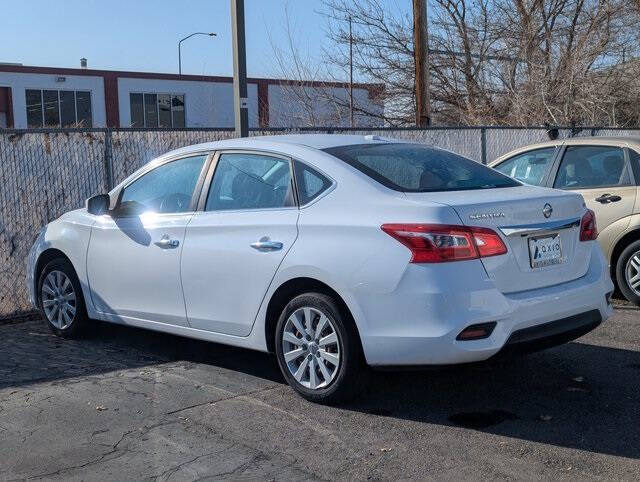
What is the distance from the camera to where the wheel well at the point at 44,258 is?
23.9 feet

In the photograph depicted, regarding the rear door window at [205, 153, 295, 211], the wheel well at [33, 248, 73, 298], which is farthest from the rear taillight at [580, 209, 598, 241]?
the wheel well at [33, 248, 73, 298]

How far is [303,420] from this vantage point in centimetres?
510

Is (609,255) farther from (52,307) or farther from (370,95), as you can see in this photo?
(370,95)

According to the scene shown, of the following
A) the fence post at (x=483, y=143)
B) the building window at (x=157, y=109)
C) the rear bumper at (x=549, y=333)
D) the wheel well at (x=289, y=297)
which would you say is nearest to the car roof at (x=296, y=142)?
the wheel well at (x=289, y=297)

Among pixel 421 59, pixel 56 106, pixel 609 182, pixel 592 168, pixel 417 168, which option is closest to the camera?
pixel 417 168

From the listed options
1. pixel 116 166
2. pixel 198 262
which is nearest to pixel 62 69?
pixel 116 166

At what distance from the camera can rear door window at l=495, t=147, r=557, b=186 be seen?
347 inches

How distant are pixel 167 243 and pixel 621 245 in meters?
4.42

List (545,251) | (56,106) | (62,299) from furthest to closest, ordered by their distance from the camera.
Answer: (56,106)
(62,299)
(545,251)

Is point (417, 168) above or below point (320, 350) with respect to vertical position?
above

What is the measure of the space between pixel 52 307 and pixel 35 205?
5.26 feet

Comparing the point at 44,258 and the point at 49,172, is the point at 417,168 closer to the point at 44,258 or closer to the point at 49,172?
the point at 44,258

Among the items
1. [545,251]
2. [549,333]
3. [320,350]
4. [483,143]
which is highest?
[483,143]

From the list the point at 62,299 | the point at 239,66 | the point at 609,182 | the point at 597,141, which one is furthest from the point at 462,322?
the point at 239,66
